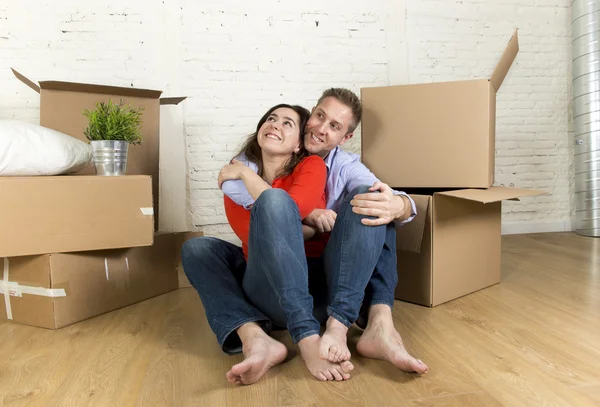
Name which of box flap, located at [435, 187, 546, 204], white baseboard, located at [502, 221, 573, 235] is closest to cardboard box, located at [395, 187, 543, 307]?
box flap, located at [435, 187, 546, 204]

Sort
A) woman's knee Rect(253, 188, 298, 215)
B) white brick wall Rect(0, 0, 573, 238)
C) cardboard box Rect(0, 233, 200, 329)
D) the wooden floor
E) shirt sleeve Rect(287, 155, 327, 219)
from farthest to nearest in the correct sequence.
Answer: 1. white brick wall Rect(0, 0, 573, 238)
2. cardboard box Rect(0, 233, 200, 329)
3. shirt sleeve Rect(287, 155, 327, 219)
4. woman's knee Rect(253, 188, 298, 215)
5. the wooden floor

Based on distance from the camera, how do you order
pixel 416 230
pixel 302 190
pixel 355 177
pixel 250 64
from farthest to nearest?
pixel 250 64 → pixel 416 230 → pixel 355 177 → pixel 302 190

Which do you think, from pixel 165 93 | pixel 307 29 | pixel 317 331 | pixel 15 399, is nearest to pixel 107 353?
pixel 15 399

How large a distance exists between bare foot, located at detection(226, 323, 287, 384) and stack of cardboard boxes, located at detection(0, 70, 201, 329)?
625 mm

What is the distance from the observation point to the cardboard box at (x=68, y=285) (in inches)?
63.2

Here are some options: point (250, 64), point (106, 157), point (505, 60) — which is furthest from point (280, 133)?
point (250, 64)

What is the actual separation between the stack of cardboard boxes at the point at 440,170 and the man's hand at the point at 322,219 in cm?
42

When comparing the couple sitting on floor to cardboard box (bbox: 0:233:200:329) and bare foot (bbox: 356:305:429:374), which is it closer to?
bare foot (bbox: 356:305:429:374)

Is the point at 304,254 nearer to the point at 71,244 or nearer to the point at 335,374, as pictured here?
the point at 335,374

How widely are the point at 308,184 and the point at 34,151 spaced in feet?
2.75

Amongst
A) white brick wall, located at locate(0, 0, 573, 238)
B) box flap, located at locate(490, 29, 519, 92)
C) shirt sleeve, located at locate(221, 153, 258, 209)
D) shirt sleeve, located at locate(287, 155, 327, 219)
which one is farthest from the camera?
white brick wall, located at locate(0, 0, 573, 238)

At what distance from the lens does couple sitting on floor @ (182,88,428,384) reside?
119cm

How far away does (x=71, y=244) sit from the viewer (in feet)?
5.26

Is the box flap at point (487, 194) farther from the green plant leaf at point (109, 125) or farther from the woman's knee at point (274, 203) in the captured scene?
the green plant leaf at point (109, 125)
